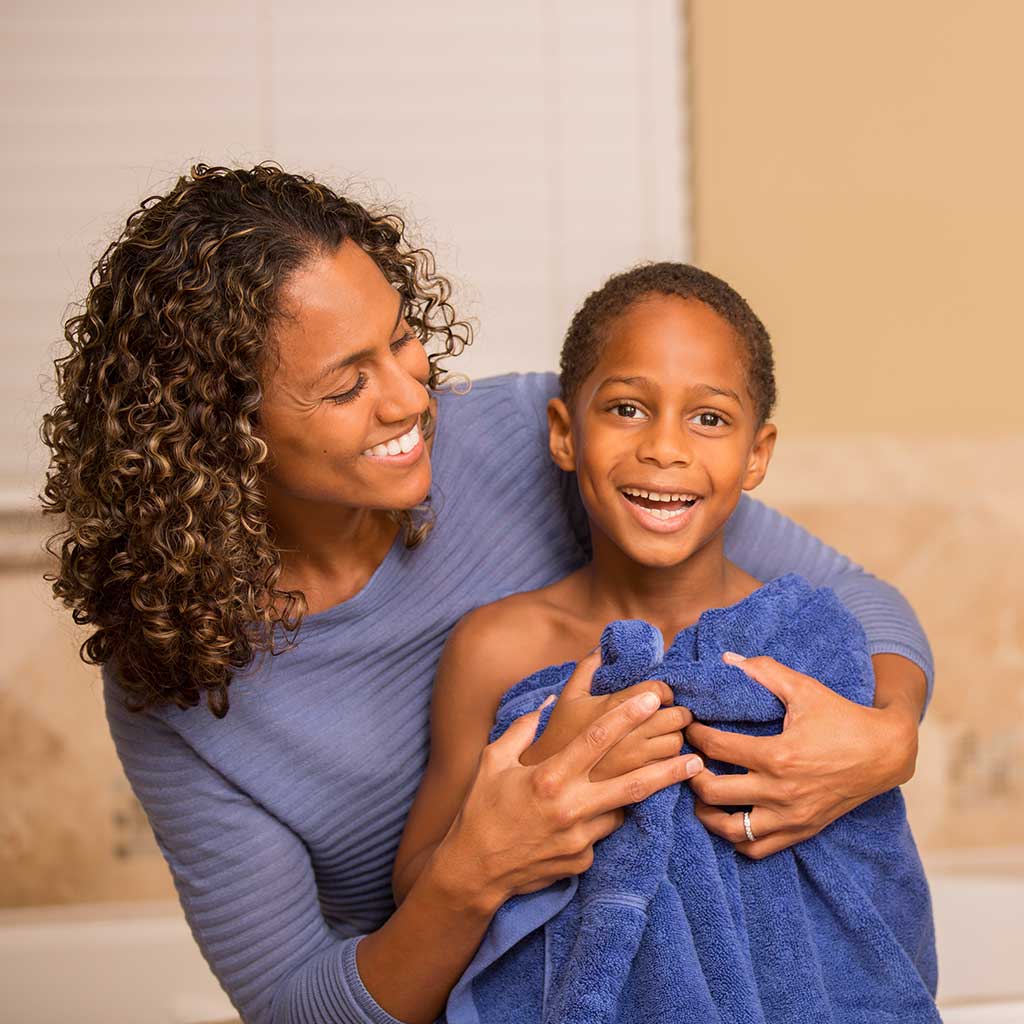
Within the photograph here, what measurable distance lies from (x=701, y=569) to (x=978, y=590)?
1.55m

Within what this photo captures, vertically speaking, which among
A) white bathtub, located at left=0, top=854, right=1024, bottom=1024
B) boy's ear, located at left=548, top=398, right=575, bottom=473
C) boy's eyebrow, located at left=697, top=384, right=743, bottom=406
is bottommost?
white bathtub, located at left=0, top=854, right=1024, bottom=1024

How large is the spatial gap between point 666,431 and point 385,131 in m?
1.57

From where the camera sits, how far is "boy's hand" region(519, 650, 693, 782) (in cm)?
120

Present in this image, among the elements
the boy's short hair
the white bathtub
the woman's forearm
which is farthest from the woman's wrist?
the white bathtub

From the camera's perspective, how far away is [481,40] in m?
2.70

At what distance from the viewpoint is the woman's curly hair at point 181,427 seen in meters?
1.28

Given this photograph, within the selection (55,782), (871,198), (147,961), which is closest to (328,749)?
(147,961)

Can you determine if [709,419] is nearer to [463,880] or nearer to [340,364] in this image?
Answer: [340,364]

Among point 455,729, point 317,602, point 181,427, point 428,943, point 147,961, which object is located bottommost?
point 147,961

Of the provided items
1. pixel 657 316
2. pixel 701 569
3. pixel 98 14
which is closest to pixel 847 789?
pixel 701 569

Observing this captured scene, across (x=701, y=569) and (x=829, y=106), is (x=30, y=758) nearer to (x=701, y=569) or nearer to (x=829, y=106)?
(x=701, y=569)

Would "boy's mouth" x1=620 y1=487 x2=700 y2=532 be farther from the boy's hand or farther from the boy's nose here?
the boy's hand

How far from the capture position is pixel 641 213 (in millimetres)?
2744

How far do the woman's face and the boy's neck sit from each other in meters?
0.26
